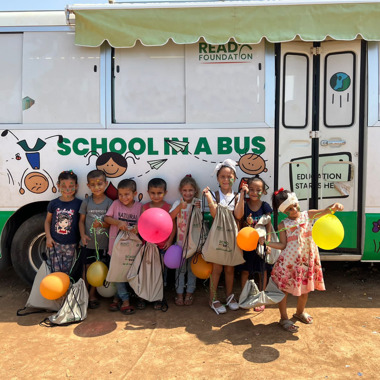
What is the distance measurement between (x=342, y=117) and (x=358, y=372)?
Result: 2.58 metres

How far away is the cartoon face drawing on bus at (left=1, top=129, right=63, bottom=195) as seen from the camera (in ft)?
13.9

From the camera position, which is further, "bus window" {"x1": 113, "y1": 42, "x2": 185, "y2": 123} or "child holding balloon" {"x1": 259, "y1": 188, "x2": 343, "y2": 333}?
"bus window" {"x1": 113, "y1": 42, "x2": 185, "y2": 123}

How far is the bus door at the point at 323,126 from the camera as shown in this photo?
4164 millimetres

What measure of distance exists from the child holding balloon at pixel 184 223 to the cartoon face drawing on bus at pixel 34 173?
A: 141cm

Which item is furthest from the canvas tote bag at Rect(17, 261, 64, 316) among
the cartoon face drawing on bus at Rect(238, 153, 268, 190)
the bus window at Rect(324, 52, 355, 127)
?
the bus window at Rect(324, 52, 355, 127)

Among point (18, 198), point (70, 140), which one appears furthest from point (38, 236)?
point (70, 140)

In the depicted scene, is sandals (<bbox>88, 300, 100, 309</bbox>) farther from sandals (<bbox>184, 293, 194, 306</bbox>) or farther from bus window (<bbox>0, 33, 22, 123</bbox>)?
bus window (<bbox>0, 33, 22, 123</bbox>)

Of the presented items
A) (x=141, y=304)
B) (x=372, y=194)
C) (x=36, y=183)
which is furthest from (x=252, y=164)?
(x=36, y=183)

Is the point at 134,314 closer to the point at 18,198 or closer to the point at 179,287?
the point at 179,287

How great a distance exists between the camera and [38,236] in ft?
14.4

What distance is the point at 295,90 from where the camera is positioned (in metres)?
4.19

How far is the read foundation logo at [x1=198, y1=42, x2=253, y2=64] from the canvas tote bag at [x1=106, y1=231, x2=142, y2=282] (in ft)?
6.79

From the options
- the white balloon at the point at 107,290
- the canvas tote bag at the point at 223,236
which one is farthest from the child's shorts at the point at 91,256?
the canvas tote bag at the point at 223,236

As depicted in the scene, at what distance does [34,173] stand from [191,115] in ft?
6.09
